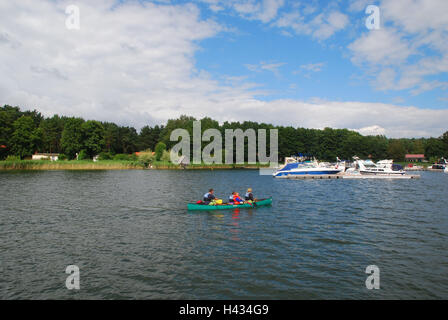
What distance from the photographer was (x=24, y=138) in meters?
96.3

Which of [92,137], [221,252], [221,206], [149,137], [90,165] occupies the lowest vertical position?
[221,252]

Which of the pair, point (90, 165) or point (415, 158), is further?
point (415, 158)

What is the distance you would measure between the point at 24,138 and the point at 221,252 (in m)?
105

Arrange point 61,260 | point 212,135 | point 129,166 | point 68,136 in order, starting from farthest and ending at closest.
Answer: point 212,135 < point 68,136 < point 129,166 < point 61,260

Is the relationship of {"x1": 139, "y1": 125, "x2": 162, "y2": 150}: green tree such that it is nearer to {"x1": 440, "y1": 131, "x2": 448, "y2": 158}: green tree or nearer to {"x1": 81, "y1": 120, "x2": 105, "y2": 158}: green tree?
{"x1": 81, "y1": 120, "x2": 105, "y2": 158}: green tree

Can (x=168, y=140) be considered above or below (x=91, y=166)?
above

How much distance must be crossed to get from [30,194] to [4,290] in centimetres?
2976

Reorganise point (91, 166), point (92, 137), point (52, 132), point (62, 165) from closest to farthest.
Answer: point (62, 165), point (91, 166), point (92, 137), point (52, 132)

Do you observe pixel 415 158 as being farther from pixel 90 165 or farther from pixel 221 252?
pixel 221 252

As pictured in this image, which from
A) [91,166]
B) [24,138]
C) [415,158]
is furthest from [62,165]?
[415,158]

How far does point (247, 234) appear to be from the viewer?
65.5 feet

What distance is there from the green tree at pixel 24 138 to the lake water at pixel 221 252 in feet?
267
